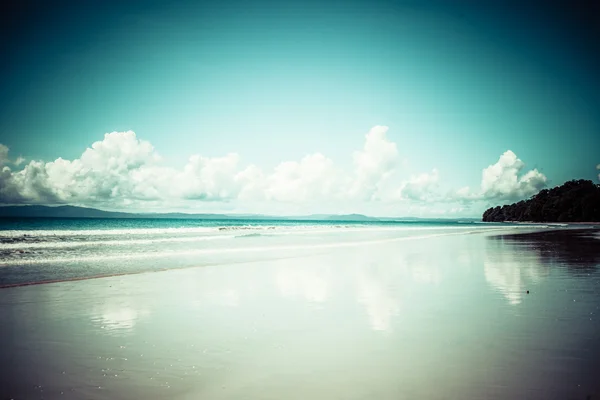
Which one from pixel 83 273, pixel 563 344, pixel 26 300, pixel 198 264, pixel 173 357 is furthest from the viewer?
pixel 198 264

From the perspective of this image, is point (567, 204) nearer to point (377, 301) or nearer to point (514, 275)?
point (514, 275)

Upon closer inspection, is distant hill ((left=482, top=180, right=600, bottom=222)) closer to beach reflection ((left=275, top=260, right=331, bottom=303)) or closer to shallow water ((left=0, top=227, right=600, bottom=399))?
shallow water ((left=0, top=227, right=600, bottom=399))

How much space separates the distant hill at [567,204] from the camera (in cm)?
13588

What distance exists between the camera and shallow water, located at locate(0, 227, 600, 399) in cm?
495

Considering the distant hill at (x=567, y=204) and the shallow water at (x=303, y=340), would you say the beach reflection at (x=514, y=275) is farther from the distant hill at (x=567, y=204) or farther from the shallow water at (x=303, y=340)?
the distant hill at (x=567, y=204)

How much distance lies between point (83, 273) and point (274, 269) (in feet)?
27.4

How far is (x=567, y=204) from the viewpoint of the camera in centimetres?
14838

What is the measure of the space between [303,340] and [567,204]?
177256 millimetres

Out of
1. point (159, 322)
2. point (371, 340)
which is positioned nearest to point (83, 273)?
point (159, 322)

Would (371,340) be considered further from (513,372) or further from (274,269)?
(274,269)

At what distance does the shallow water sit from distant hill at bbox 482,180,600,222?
155 m

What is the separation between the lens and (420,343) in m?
6.70

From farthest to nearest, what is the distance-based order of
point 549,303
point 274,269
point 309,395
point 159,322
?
point 274,269 < point 549,303 < point 159,322 < point 309,395

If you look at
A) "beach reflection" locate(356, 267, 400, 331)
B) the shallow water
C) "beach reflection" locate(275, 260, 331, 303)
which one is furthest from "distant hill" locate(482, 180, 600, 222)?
"beach reflection" locate(356, 267, 400, 331)
